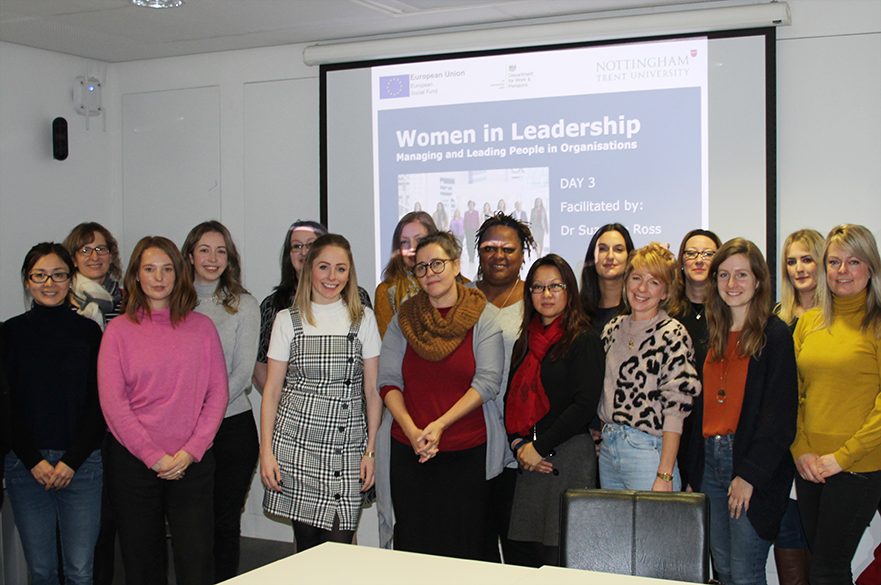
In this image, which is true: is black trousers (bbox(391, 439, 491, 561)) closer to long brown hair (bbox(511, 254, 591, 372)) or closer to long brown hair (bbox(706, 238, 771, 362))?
long brown hair (bbox(511, 254, 591, 372))

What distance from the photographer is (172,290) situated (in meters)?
3.05

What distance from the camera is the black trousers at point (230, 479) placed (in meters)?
3.33

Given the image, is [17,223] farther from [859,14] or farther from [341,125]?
[859,14]

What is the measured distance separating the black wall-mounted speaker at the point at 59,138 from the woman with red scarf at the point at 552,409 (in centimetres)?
348

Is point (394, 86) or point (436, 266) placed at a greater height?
point (394, 86)

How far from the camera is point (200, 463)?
3.03 meters

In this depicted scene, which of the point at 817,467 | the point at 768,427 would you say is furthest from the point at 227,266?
the point at 817,467

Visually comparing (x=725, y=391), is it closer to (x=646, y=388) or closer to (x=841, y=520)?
(x=646, y=388)

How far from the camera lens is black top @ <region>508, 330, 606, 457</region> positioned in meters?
2.81

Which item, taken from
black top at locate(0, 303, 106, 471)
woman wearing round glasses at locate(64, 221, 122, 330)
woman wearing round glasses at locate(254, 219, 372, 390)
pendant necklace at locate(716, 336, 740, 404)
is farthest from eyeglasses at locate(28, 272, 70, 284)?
pendant necklace at locate(716, 336, 740, 404)

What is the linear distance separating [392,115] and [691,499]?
3228 millimetres

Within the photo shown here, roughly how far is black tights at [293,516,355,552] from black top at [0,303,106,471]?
0.94 metres

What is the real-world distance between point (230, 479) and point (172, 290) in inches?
35.7

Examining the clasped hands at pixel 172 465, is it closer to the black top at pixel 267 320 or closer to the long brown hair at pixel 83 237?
the black top at pixel 267 320
